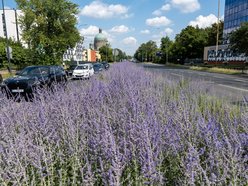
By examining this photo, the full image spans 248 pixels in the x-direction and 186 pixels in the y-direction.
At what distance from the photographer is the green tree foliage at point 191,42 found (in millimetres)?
74375

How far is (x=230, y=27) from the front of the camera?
66.0 meters

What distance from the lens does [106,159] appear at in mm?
2225

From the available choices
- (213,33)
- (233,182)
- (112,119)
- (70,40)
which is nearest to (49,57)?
(70,40)

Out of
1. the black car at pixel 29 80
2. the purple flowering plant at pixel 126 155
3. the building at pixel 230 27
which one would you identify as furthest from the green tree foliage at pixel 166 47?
the purple flowering plant at pixel 126 155

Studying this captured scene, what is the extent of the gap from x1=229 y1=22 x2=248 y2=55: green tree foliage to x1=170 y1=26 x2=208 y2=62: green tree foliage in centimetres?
3947

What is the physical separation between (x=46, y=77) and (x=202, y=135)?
1207 centimetres

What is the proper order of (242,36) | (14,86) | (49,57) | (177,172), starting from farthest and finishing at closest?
(242,36) < (49,57) < (14,86) < (177,172)

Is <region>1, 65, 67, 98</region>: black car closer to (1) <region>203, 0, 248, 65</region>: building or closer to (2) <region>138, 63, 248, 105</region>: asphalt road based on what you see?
(2) <region>138, 63, 248, 105</region>: asphalt road

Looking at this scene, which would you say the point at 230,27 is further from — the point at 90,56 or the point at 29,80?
the point at 29,80

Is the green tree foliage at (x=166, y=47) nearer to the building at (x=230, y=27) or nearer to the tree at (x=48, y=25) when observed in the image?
the building at (x=230, y=27)

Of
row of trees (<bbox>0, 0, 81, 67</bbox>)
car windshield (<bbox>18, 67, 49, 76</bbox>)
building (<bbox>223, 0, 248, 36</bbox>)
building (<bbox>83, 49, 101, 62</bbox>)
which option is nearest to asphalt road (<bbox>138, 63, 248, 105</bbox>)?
car windshield (<bbox>18, 67, 49, 76</bbox>)

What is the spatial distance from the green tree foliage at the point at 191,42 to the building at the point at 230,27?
5083 mm

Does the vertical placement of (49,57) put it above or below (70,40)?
below

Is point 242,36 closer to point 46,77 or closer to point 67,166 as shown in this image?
point 46,77
